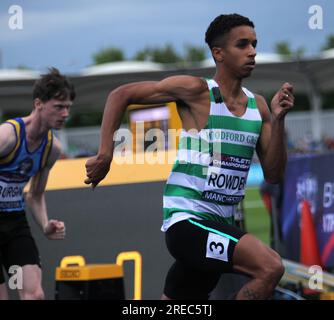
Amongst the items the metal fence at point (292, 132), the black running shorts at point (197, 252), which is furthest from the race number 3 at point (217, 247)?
the metal fence at point (292, 132)

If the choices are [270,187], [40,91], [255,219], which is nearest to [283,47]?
[255,219]

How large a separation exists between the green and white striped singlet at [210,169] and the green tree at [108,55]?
7689cm

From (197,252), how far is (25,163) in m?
2.25

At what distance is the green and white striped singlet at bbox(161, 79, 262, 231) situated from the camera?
16.2ft

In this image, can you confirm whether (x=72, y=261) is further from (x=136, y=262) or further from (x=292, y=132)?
(x=292, y=132)

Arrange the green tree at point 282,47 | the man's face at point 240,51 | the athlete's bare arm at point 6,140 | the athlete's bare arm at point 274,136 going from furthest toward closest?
1. the green tree at point 282,47
2. the athlete's bare arm at point 6,140
3. the man's face at point 240,51
4. the athlete's bare arm at point 274,136

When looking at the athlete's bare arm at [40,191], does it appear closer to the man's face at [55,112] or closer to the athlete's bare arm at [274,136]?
the man's face at [55,112]

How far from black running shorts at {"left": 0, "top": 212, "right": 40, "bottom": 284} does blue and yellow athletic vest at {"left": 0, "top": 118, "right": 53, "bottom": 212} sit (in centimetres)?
9

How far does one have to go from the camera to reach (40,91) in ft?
21.7

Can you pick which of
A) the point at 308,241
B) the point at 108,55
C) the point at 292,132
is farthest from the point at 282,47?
the point at 308,241

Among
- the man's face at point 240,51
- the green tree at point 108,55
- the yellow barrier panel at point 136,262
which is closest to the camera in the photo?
the man's face at point 240,51

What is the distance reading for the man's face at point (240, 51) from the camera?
16.5 feet

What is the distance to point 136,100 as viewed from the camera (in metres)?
4.90

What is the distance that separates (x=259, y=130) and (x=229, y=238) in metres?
0.76
